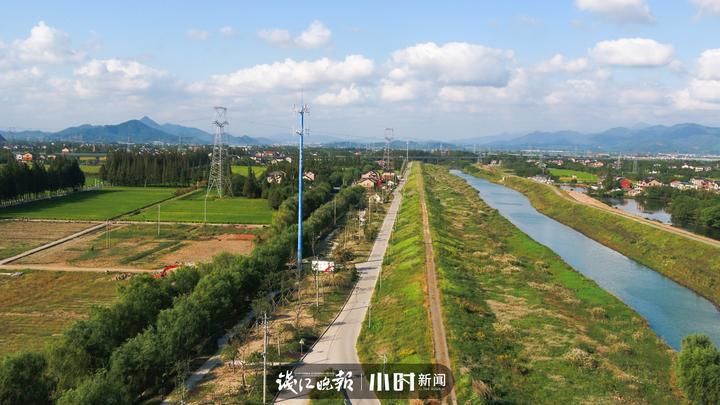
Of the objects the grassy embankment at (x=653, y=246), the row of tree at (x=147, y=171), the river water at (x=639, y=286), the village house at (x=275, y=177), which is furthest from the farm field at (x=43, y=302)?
the row of tree at (x=147, y=171)

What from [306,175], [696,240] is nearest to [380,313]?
[696,240]

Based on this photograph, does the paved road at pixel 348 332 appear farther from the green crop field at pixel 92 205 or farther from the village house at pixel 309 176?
the village house at pixel 309 176

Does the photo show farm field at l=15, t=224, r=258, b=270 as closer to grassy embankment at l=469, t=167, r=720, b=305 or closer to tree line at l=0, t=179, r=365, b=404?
tree line at l=0, t=179, r=365, b=404

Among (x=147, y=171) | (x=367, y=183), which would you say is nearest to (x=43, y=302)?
(x=147, y=171)

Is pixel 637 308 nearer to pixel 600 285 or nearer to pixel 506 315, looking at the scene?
pixel 600 285

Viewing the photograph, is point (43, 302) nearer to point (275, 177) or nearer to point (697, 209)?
point (275, 177)

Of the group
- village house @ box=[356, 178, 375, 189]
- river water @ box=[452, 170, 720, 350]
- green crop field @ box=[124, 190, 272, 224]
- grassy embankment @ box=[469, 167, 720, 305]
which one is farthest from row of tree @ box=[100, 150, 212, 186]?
grassy embankment @ box=[469, 167, 720, 305]
